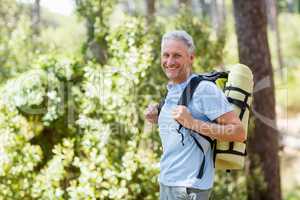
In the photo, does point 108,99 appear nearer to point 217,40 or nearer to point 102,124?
point 102,124

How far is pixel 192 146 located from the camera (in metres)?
3.25

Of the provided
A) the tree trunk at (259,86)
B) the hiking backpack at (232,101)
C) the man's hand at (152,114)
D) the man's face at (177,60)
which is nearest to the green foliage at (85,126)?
the tree trunk at (259,86)

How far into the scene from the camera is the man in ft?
10.3

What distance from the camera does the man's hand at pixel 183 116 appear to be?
3100 mm

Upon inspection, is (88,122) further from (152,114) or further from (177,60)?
(177,60)

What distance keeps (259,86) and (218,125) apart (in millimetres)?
4858

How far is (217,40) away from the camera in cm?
762

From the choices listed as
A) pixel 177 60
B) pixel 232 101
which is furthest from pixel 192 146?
pixel 177 60

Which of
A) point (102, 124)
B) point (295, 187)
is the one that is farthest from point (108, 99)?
point (295, 187)

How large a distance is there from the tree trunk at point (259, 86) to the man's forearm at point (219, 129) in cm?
476

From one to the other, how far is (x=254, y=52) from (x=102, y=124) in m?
2.78

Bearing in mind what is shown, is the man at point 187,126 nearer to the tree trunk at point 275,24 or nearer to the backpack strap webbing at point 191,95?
the backpack strap webbing at point 191,95

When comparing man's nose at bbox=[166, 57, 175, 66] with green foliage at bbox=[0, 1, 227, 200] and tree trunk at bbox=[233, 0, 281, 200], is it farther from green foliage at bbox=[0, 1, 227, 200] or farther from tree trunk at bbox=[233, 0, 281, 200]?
tree trunk at bbox=[233, 0, 281, 200]

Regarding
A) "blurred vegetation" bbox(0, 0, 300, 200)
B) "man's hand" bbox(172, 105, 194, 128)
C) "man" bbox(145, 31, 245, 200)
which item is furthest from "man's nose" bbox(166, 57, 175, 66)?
"blurred vegetation" bbox(0, 0, 300, 200)
